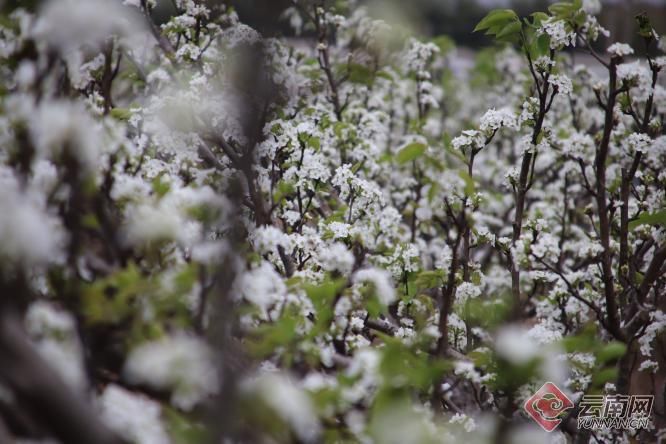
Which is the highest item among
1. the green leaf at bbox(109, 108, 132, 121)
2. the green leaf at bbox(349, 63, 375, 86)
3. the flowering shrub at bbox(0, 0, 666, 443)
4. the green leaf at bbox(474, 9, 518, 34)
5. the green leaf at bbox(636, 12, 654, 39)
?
the green leaf at bbox(349, 63, 375, 86)

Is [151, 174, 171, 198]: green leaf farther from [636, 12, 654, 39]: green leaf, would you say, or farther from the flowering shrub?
[636, 12, 654, 39]: green leaf

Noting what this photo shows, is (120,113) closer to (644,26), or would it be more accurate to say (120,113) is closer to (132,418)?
(132,418)

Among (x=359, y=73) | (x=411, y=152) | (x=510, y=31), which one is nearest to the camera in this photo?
(x=411, y=152)

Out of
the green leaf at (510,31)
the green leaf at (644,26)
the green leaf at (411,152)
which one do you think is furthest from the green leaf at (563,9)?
the green leaf at (411,152)

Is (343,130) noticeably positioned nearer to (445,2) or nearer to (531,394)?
(531,394)

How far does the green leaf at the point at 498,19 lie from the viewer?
9.03ft

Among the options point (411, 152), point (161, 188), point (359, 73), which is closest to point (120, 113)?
point (161, 188)

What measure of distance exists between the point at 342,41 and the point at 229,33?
3.21 metres

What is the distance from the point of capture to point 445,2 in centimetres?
622

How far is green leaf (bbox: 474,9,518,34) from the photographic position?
2.75 metres

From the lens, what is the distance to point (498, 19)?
2.77 metres

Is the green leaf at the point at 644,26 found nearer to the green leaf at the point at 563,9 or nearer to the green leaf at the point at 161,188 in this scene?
the green leaf at the point at 563,9

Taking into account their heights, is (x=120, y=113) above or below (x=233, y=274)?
above

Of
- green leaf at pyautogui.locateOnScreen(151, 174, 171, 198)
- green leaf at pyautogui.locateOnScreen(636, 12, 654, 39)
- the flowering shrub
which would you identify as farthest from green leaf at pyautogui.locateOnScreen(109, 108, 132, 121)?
green leaf at pyautogui.locateOnScreen(636, 12, 654, 39)
